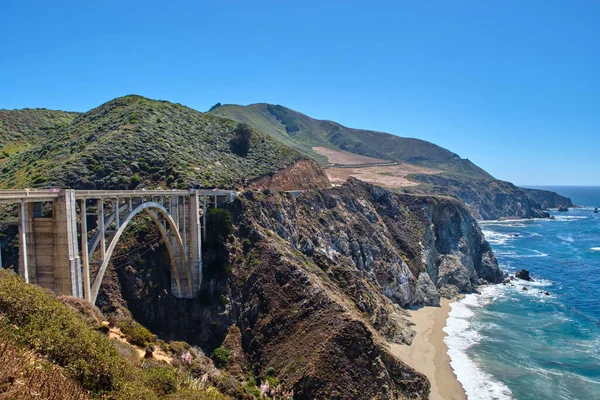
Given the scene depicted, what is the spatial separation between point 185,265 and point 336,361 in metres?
16.2

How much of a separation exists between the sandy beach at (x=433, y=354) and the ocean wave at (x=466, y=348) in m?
0.64

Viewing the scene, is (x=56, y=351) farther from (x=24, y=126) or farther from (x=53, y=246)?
(x=24, y=126)

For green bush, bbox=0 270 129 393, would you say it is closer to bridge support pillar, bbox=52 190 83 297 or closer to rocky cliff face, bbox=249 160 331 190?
bridge support pillar, bbox=52 190 83 297

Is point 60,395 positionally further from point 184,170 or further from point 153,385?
point 184,170

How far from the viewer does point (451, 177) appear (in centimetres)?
17162

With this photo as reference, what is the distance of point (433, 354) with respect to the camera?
1602 inches

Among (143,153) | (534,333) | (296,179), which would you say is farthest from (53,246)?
(534,333)

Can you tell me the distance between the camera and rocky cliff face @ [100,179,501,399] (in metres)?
30.5

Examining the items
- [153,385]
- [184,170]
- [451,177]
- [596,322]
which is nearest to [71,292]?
[153,385]

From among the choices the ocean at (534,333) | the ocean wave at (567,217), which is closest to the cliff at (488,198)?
the ocean wave at (567,217)

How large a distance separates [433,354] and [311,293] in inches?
578

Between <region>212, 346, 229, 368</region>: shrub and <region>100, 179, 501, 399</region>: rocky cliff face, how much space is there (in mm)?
971

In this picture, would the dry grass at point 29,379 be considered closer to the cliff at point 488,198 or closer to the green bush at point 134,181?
the green bush at point 134,181

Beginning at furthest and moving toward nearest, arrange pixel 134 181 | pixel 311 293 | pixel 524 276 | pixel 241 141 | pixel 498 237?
pixel 498 237
pixel 524 276
pixel 241 141
pixel 134 181
pixel 311 293
